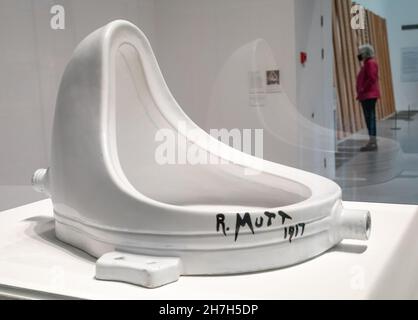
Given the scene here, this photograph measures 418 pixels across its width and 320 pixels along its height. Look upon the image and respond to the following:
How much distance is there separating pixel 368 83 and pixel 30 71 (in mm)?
1192

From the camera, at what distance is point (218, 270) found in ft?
2.91

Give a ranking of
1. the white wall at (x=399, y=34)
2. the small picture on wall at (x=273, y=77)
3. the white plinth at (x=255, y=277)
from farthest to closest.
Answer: the small picture on wall at (x=273, y=77) < the white wall at (x=399, y=34) < the white plinth at (x=255, y=277)

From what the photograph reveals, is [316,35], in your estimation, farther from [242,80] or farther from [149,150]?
[149,150]

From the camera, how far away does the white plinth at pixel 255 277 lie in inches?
31.6

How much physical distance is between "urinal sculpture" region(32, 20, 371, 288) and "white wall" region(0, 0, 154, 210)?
62cm

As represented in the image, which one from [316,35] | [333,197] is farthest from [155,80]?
[316,35]

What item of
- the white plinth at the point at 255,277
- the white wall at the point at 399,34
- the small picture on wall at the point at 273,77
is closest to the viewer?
the white plinth at the point at 255,277

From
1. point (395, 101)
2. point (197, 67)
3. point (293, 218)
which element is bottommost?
point (293, 218)

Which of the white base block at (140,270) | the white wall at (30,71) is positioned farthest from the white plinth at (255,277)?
the white wall at (30,71)

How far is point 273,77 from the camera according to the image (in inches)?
73.9

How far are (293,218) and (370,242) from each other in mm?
244

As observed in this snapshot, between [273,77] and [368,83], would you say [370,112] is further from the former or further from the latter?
[273,77]

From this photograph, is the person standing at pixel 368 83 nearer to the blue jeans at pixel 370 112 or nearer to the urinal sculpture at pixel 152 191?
the blue jeans at pixel 370 112

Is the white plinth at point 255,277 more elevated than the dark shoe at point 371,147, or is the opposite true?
the dark shoe at point 371,147
